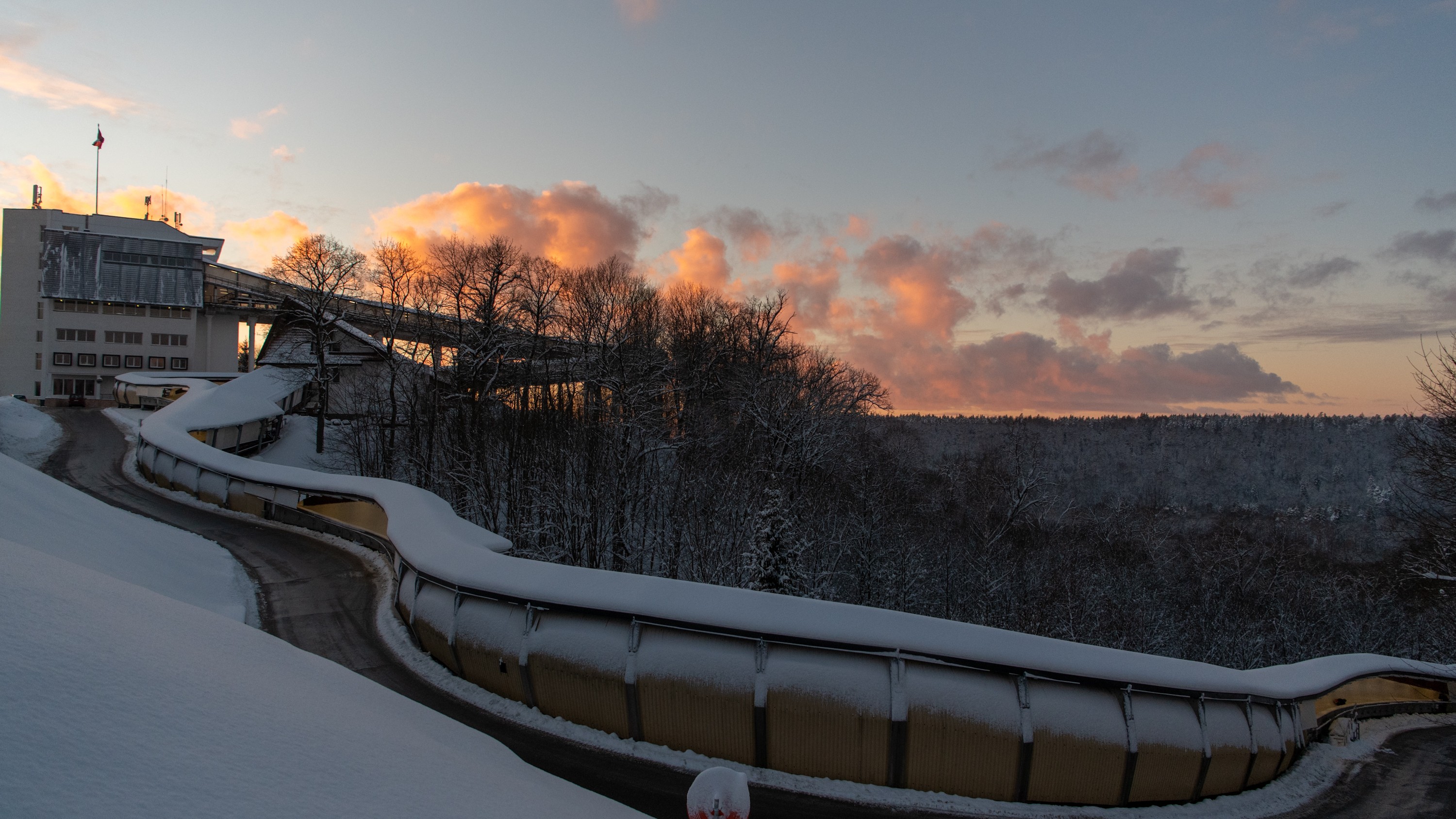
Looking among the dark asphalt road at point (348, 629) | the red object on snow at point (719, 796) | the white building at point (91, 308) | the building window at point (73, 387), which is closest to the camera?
the red object on snow at point (719, 796)

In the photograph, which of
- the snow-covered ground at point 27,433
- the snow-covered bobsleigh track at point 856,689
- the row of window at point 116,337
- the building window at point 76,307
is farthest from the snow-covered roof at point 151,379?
the snow-covered bobsleigh track at point 856,689

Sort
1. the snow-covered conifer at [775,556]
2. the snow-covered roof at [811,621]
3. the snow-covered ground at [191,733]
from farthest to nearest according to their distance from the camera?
the snow-covered conifer at [775,556]
the snow-covered roof at [811,621]
the snow-covered ground at [191,733]

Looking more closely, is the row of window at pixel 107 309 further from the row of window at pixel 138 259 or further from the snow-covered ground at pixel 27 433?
the snow-covered ground at pixel 27 433

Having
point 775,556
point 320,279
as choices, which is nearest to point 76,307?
point 320,279

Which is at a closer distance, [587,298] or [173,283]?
[587,298]

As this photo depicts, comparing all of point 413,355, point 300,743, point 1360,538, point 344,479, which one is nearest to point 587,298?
point 413,355

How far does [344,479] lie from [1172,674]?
2119 centimetres

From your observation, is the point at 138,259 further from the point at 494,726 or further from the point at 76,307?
the point at 494,726

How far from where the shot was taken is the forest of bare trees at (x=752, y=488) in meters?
33.4

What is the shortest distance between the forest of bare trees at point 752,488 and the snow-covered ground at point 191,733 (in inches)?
794

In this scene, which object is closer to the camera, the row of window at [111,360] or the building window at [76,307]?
the row of window at [111,360]

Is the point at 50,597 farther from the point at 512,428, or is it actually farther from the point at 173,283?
the point at 173,283

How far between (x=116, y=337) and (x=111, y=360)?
2.20 m

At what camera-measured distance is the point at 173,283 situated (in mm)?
66312
